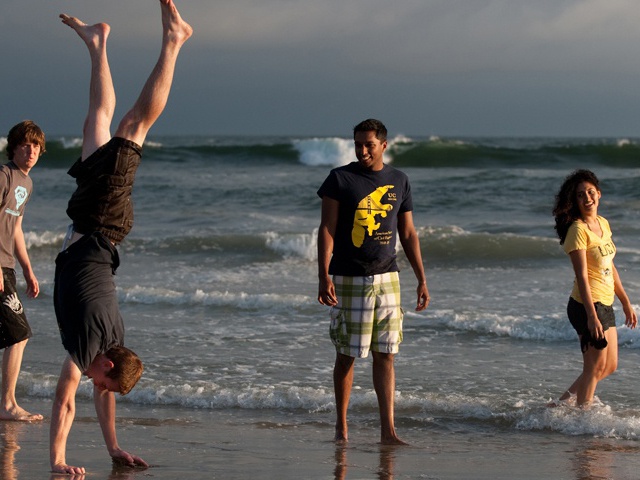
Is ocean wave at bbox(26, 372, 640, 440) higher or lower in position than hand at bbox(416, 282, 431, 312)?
lower

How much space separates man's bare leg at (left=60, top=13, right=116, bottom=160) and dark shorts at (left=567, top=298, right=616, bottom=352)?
307 centimetres

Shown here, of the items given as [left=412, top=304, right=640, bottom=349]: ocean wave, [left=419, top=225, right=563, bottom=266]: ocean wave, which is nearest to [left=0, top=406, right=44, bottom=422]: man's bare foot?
[left=412, top=304, right=640, bottom=349]: ocean wave

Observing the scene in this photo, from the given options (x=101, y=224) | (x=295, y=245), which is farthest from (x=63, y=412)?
(x=295, y=245)

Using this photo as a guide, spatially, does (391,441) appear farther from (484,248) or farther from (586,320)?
(484,248)

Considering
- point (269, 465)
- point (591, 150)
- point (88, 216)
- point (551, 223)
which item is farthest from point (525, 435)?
point (591, 150)

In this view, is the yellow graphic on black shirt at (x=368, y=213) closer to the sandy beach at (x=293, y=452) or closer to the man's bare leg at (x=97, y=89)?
the sandy beach at (x=293, y=452)

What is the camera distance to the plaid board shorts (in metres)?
5.69

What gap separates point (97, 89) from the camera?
4.60m

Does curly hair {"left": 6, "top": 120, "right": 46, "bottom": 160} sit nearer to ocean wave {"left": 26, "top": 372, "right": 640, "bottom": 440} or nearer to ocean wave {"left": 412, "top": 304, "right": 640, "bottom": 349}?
ocean wave {"left": 26, "top": 372, "right": 640, "bottom": 440}

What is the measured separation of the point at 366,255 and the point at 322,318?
14.4 feet

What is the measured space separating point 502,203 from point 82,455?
1753cm

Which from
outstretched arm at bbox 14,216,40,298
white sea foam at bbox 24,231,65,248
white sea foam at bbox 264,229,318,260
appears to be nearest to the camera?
outstretched arm at bbox 14,216,40,298

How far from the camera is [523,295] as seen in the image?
36.1ft

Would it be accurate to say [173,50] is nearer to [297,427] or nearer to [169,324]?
[297,427]
